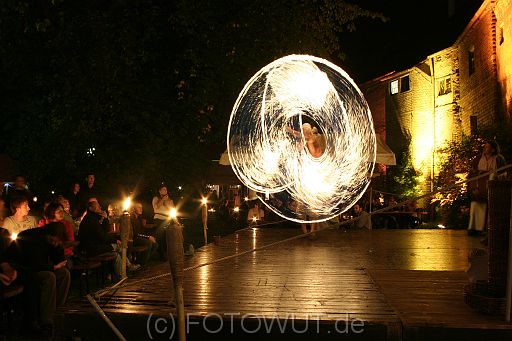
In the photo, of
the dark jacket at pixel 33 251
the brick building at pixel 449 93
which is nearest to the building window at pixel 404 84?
the brick building at pixel 449 93

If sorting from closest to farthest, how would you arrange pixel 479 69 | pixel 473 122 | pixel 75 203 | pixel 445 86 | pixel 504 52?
pixel 75 203
pixel 504 52
pixel 479 69
pixel 473 122
pixel 445 86

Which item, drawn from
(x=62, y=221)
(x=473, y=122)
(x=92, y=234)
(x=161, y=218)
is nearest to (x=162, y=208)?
(x=161, y=218)

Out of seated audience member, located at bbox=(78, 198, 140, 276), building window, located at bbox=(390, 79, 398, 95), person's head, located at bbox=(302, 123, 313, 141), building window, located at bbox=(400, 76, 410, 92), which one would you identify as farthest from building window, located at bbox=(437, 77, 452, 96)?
seated audience member, located at bbox=(78, 198, 140, 276)

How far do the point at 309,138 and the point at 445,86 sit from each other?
21307mm

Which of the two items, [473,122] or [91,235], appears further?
[473,122]

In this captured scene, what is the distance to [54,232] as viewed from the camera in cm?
844

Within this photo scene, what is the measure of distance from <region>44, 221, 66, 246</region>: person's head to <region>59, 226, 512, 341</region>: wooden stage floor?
1162mm

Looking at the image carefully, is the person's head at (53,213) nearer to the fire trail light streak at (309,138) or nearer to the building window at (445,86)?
the fire trail light streak at (309,138)

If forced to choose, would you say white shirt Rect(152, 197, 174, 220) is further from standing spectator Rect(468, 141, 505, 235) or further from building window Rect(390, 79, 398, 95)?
building window Rect(390, 79, 398, 95)

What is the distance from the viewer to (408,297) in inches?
264

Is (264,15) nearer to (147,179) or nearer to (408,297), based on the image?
(147,179)

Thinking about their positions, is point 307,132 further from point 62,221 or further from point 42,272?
point 42,272

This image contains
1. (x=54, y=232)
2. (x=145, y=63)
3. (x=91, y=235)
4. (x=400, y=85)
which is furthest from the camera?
(x=400, y=85)

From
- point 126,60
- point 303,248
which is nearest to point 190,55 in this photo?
point 126,60
